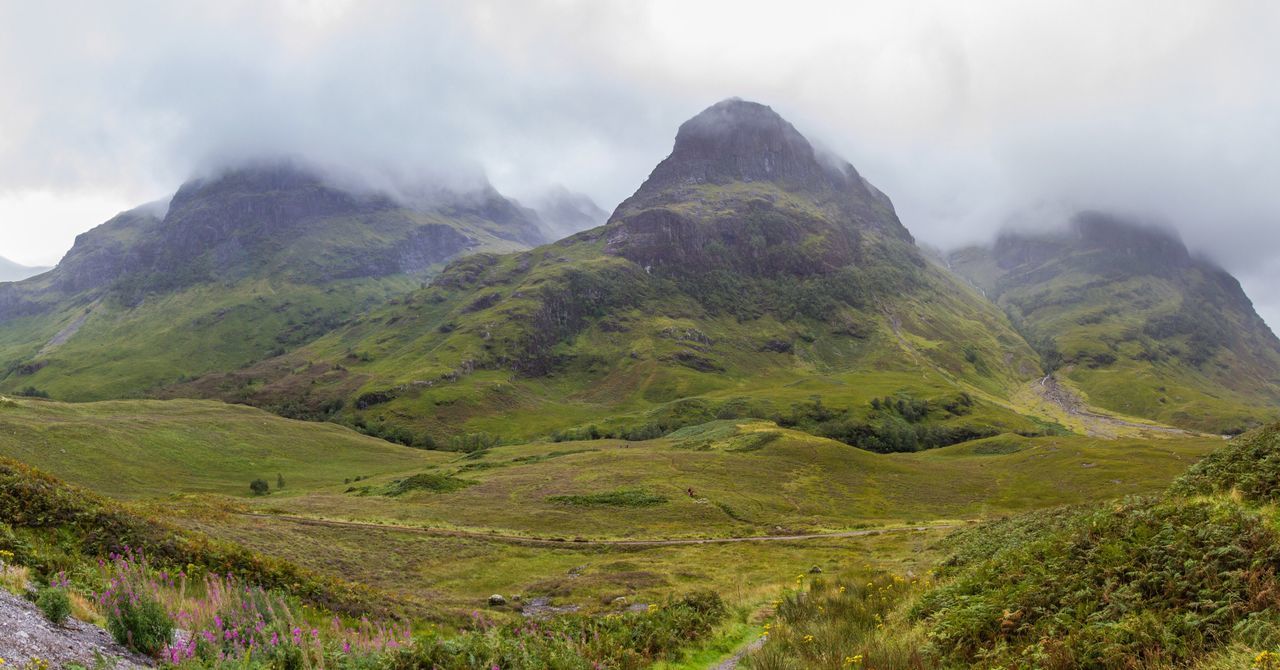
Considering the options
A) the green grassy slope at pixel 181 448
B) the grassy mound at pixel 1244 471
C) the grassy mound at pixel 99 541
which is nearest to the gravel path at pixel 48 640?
the grassy mound at pixel 99 541

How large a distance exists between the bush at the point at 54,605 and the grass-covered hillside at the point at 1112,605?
1447 centimetres

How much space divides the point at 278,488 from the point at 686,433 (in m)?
84.1

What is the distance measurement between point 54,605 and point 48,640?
5.54ft

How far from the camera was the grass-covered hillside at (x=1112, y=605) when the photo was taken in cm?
1058

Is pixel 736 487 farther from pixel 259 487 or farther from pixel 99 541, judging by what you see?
pixel 99 541

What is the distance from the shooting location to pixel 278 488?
300 feet

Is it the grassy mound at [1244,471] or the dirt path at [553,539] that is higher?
the grassy mound at [1244,471]

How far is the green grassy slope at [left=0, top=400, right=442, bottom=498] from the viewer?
76312 mm

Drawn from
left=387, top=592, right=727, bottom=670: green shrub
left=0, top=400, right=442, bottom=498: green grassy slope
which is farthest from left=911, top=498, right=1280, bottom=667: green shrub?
left=0, top=400, right=442, bottom=498: green grassy slope

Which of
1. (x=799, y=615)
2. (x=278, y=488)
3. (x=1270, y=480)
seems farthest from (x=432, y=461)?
(x=1270, y=480)

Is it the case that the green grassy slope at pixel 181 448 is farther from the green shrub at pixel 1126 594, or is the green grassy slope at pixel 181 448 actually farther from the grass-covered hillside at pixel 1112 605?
the green shrub at pixel 1126 594

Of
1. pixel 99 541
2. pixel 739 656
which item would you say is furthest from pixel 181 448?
pixel 739 656

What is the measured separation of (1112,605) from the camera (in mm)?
12180

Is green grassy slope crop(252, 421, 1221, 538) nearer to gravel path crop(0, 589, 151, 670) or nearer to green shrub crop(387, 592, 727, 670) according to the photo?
green shrub crop(387, 592, 727, 670)
